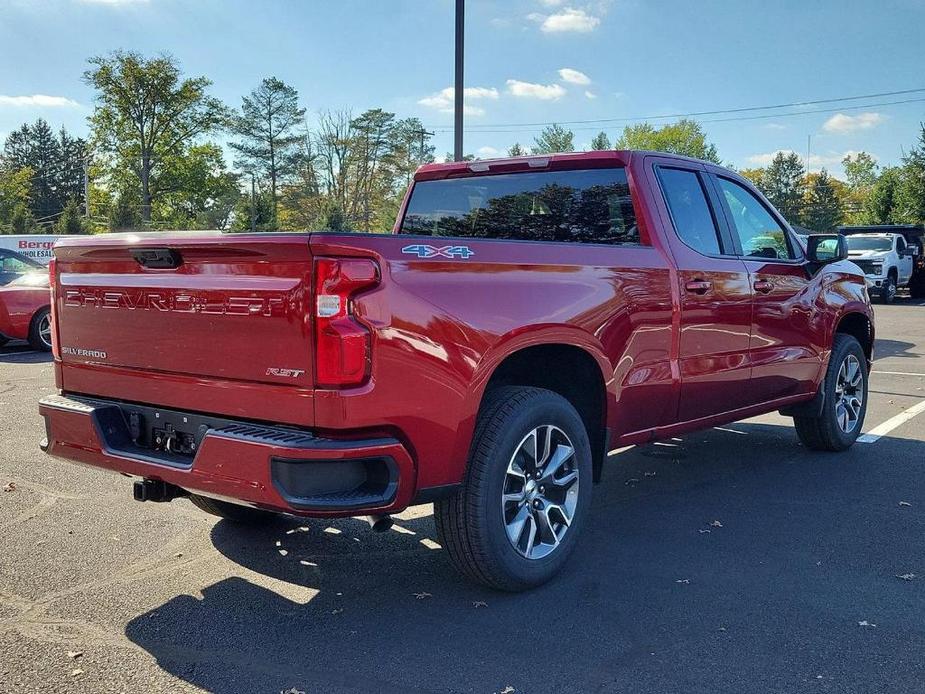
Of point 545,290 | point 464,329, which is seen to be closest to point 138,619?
point 464,329

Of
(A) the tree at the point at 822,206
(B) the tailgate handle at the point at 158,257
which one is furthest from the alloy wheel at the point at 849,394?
(A) the tree at the point at 822,206

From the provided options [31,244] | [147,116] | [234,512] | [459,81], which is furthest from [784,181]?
[234,512]

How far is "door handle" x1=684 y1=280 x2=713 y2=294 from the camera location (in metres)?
4.64

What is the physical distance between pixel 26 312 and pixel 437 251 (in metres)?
11.0

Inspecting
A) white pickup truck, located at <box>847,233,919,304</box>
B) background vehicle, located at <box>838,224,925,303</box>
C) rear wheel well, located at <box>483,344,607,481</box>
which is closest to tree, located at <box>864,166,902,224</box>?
background vehicle, located at <box>838,224,925,303</box>

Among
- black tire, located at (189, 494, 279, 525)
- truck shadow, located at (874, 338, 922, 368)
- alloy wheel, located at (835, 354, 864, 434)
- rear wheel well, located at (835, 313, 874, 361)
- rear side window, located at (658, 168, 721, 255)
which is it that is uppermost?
rear side window, located at (658, 168, 721, 255)

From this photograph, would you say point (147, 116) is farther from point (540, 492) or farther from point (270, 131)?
point (540, 492)

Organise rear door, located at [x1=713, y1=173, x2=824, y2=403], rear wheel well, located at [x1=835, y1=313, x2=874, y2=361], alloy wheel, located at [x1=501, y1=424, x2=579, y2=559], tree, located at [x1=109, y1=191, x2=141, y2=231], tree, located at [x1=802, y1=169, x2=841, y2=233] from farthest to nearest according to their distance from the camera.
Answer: tree, located at [x1=802, y1=169, x2=841, y2=233] < tree, located at [x1=109, y1=191, x2=141, y2=231] < rear wheel well, located at [x1=835, y1=313, x2=874, y2=361] < rear door, located at [x1=713, y1=173, x2=824, y2=403] < alloy wheel, located at [x1=501, y1=424, x2=579, y2=559]

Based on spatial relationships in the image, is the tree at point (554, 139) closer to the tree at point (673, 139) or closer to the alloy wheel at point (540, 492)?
the tree at point (673, 139)

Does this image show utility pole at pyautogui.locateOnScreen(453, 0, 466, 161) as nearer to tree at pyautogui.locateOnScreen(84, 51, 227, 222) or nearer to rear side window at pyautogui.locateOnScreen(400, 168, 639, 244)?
rear side window at pyautogui.locateOnScreen(400, 168, 639, 244)

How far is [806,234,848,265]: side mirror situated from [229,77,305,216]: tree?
221ft

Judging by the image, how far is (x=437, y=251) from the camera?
3.31 metres

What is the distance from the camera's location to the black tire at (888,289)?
76.0 feet

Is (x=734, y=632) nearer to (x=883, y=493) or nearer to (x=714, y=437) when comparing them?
(x=883, y=493)
